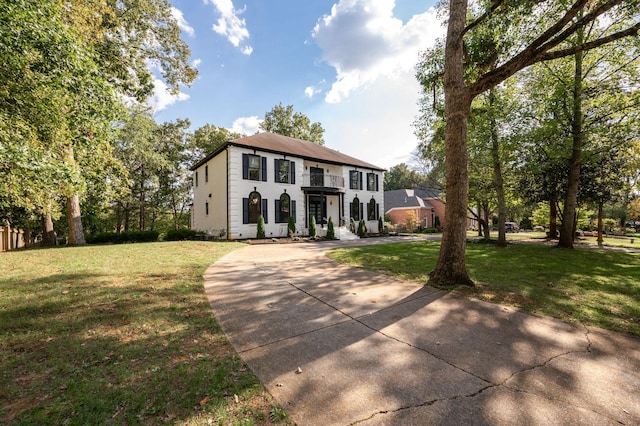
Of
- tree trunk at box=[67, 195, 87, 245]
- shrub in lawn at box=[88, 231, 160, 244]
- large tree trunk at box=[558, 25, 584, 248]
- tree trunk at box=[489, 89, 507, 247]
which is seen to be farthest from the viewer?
shrub in lawn at box=[88, 231, 160, 244]

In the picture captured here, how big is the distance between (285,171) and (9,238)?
48.7 feet

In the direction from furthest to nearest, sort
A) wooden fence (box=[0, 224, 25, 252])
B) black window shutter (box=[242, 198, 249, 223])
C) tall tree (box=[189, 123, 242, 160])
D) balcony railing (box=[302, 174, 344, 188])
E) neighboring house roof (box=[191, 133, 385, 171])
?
tall tree (box=[189, 123, 242, 160]) < balcony railing (box=[302, 174, 344, 188]) < neighboring house roof (box=[191, 133, 385, 171]) < black window shutter (box=[242, 198, 249, 223]) < wooden fence (box=[0, 224, 25, 252])

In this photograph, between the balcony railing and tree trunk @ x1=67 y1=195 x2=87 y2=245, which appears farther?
the balcony railing

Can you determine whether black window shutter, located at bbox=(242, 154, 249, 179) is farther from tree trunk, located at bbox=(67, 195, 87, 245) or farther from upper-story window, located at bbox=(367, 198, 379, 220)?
upper-story window, located at bbox=(367, 198, 379, 220)

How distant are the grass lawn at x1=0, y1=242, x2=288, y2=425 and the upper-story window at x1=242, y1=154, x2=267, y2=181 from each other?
39.4 feet

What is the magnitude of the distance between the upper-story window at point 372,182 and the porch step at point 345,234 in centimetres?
545

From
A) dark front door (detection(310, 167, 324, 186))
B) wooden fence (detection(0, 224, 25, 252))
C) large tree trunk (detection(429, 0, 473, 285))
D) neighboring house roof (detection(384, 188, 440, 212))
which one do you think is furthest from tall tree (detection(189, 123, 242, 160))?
large tree trunk (detection(429, 0, 473, 285))

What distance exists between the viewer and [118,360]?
2664 millimetres

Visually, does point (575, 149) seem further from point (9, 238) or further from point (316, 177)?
point (9, 238)

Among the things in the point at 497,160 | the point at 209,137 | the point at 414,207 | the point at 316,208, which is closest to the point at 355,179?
the point at 316,208

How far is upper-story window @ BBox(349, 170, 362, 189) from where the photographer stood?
22812 millimetres

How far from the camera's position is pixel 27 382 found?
2.31m

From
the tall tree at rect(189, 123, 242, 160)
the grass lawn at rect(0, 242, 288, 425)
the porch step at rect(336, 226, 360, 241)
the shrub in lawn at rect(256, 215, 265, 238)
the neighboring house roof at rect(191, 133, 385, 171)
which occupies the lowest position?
the grass lawn at rect(0, 242, 288, 425)

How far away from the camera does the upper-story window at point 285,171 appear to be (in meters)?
18.2
